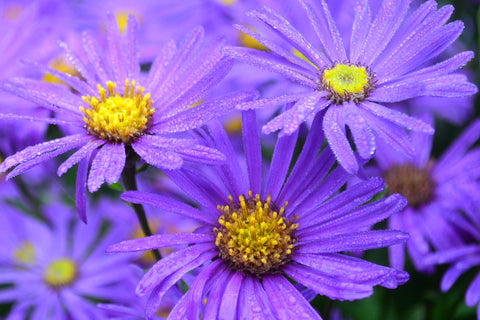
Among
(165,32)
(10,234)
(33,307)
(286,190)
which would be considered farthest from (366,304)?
(165,32)

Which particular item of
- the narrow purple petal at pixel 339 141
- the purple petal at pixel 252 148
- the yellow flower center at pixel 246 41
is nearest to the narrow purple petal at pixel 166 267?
the purple petal at pixel 252 148

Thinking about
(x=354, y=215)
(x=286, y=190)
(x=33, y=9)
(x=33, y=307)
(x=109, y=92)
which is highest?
(x=33, y=9)

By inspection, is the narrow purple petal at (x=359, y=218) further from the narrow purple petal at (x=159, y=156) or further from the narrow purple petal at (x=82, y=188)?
Result: the narrow purple petal at (x=82, y=188)

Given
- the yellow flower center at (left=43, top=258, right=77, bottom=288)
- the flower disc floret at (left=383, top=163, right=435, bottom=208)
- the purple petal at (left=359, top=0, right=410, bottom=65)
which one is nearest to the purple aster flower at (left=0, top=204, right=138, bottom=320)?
the yellow flower center at (left=43, top=258, right=77, bottom=288)

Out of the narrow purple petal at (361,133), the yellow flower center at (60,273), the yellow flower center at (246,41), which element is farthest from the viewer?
the yellow flower center at (246,41)

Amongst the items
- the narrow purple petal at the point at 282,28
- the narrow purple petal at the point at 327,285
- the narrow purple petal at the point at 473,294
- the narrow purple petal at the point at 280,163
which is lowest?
the narrow purple petal at the point at 473,294

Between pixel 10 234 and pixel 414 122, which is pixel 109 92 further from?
pixel 10 234
